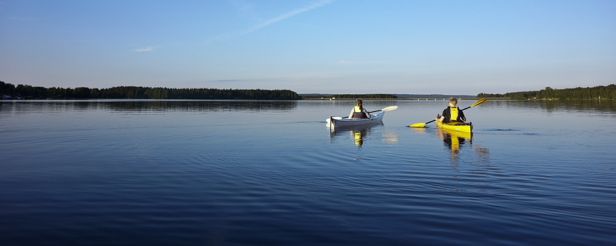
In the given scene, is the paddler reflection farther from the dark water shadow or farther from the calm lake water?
the dark water shadow

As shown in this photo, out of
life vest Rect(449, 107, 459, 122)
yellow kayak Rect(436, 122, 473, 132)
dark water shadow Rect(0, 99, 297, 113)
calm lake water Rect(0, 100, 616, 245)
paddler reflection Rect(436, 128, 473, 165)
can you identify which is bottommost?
calm lake water Rect(0, 100, 616, 245)

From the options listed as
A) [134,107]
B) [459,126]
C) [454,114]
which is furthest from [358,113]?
[134,107]

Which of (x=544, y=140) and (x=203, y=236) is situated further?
(x=544, y=140)

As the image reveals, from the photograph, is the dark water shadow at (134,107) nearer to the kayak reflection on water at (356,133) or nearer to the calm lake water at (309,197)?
the kayak reflection on water at (356,133)

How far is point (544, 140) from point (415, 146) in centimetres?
718

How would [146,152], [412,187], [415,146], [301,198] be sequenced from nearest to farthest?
[301,198], [412,187], [146,152], [415,146]

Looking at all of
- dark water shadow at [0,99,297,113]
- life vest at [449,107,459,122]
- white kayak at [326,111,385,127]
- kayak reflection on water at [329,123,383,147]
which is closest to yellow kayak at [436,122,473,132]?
life vest at [449,107,459,122]

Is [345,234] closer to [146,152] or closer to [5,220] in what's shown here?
[5,220]

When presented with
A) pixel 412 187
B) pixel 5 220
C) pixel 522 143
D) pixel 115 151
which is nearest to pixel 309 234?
pixel 412 187

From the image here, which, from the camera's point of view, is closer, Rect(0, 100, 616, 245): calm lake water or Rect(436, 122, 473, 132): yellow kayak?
Rect(0, 100, 616, 245): calm lake water

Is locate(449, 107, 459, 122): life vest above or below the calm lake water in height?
above

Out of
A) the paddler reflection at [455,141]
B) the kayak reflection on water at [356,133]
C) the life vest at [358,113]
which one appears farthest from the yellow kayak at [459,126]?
the life vest at [358,113]

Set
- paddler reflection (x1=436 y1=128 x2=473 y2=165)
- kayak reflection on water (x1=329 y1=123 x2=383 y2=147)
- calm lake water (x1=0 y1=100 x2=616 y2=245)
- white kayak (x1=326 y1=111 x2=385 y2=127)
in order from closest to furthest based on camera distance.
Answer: calm lake water (x1=0 y1=100 x2=616 y2=245), paddler reflection (x1=436 y1=128 x2=473 y2=165), kayak reflection on water (x1=329 y1=123 x2=383 y2=147), white kayak (x1=326 y1=111 x2=385 y2=127)

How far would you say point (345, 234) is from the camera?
17.5 ft
